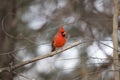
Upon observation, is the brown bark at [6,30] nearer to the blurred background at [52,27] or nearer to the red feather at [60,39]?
the blurred background at [52,27]

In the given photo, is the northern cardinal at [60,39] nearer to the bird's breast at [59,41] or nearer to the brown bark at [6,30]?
the bird's breast at [59,41]

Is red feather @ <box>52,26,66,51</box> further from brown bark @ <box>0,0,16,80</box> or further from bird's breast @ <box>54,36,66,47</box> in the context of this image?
brown bark @ <box>0,0,16,80</box>

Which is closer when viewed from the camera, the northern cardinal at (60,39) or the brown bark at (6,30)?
the northern cardinal at (60,39)

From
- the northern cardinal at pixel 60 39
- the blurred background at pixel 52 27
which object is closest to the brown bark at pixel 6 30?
the blurred background at pixel 52 27

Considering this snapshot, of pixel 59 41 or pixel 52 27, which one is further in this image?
pixel 52 27

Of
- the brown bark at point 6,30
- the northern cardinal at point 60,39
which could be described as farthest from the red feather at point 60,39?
the brown bark at point 6,30

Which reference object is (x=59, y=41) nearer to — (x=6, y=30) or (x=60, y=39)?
(x=60, y=39)

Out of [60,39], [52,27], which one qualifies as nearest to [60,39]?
[60,39]

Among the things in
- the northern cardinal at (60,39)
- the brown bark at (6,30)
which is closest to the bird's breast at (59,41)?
the northern cardinal at (60,39)

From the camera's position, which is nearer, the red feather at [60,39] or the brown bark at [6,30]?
the red feather at [60,39]

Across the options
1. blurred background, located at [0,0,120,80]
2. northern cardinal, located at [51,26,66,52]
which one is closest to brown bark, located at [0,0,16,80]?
blurred background, located at [0,0,120,80]

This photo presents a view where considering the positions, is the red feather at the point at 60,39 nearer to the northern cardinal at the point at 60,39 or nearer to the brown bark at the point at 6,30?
the northern cardinal at the point at 60,39

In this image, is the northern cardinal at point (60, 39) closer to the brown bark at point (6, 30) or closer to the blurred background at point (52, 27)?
the blurred background at point (52, 27)

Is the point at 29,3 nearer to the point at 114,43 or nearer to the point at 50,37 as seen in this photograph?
the point at 50,37
